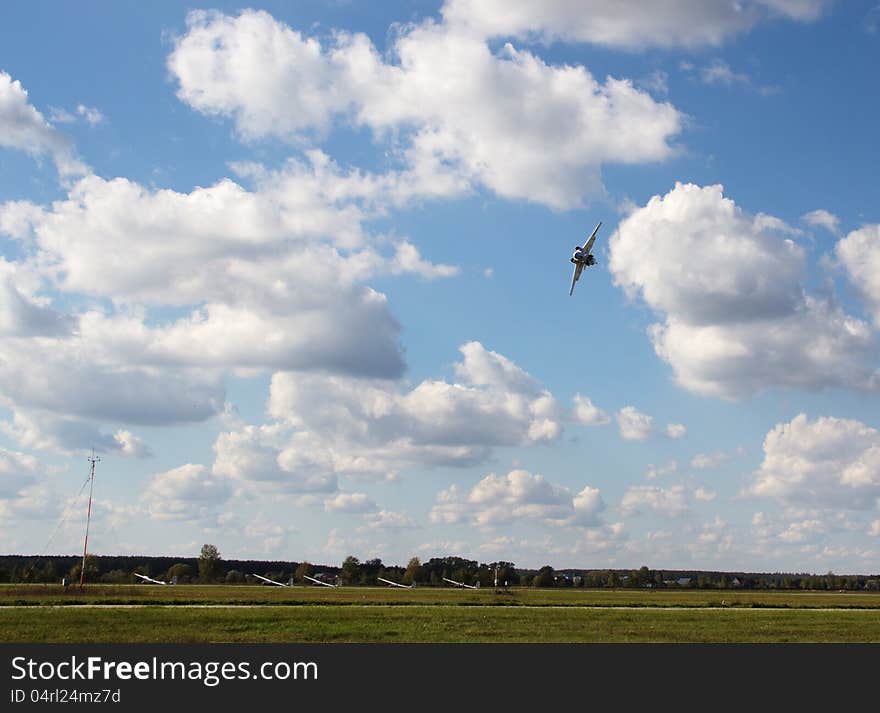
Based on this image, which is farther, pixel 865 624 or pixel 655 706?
pixel 865 624

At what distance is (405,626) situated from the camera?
185 ft

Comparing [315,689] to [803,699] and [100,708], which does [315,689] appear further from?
[803,699]

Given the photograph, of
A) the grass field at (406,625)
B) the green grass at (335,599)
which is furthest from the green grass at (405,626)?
the green grass at (335,599)

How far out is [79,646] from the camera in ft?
137

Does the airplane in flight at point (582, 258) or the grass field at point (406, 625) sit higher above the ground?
the airplane in flight at point (582, 258)

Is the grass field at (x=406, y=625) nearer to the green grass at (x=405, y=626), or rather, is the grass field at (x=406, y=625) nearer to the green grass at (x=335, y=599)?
the green grass at (x=405, y=626)

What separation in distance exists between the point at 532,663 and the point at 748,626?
32.0m

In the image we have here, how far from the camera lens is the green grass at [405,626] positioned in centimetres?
4894

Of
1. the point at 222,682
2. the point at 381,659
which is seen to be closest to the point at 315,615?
the point at 381,659

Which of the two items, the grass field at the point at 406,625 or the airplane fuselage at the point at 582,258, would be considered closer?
the grass field at the point at 406,625

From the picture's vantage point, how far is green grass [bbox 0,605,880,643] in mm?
48938

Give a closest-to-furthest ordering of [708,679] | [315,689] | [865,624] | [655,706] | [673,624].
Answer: [655,706]
[315,689]
[708,679]
[673,624]
[865,624]

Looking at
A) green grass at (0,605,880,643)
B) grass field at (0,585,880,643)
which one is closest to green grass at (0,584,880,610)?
grass field at (0,585,880,643)

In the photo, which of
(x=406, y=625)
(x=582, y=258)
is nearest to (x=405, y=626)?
(x=406, y=625)
